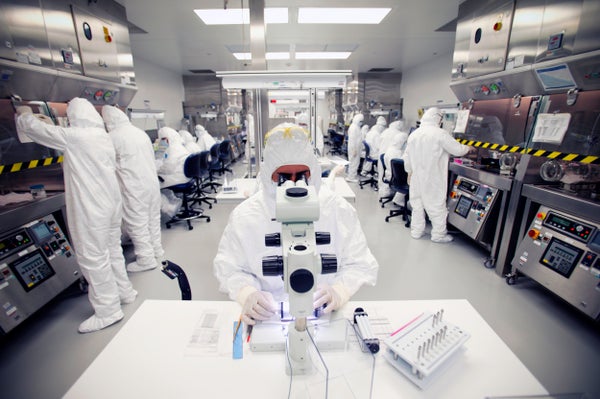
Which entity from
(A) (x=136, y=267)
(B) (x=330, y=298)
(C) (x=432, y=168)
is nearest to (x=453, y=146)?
(C) (x=432, y=168)

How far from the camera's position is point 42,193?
239 cm

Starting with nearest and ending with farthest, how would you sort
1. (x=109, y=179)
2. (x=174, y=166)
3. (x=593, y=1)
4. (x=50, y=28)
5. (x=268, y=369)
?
(x=268, y=369) → (x=593, y=1) → (x=109, y=179) → (x=50, y=28) → (x=174, y=166)

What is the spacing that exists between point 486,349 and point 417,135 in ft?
9.48

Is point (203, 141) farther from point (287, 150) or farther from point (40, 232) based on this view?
point (287, 150)

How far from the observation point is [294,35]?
412cm

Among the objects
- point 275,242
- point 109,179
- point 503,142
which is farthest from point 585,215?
point 109,179

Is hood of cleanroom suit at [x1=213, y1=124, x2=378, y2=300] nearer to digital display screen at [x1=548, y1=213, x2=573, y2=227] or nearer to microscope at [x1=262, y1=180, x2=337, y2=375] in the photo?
microscope at [x1=262, y1=180, x2=337, y2=375]

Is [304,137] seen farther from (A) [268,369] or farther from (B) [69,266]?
(B) [69,266]

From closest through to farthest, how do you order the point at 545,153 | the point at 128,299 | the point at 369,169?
the point at 128,299 < the point at 545,153 < the point at 369,169

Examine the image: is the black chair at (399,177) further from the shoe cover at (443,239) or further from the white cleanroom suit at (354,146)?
the white cleanroom suit at (354,146)

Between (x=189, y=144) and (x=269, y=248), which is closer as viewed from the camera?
(x=269, y=248)

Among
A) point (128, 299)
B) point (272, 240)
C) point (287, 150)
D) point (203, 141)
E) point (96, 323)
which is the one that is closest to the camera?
point (272, 240)

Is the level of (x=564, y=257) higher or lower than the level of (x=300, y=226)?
lower

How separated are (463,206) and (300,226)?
3.21 m
